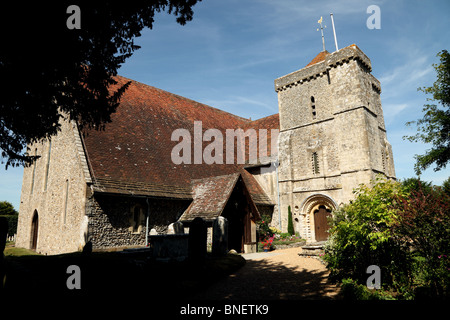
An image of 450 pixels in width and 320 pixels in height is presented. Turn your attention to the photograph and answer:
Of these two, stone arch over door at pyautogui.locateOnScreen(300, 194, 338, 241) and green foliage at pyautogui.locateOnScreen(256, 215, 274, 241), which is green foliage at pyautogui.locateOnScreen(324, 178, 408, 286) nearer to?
green foliage at pyautogui.locateOnScreen(256, 215, 274, 241)

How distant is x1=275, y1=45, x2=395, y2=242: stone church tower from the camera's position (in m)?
18.2

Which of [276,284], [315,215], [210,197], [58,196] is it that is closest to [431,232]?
[276,284]

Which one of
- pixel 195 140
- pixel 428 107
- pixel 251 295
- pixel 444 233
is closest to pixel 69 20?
pixel 251 295

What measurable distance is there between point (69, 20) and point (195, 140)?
1431 centimetres

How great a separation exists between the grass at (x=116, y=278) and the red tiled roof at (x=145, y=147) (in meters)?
5.67

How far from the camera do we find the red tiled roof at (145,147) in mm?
13211

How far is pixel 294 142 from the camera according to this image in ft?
70.6

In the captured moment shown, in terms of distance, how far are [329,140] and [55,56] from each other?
1820 cm

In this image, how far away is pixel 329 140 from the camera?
64.5 feet

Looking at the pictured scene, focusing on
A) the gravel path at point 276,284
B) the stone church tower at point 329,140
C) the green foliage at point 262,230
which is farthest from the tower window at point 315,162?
the gravel path at point 276,284

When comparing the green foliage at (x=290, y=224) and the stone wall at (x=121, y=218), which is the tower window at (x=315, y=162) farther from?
the stone wall at (x=121, y=218)

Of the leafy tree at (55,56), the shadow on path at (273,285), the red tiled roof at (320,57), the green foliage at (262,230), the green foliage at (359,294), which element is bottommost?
the shadow on path at (273,285)

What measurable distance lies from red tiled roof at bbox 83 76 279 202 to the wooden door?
476cm
